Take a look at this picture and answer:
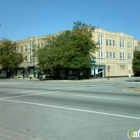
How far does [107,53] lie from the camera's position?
6241cm

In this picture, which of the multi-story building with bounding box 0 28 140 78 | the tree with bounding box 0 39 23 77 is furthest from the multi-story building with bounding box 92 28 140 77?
the tree with bounding box 0 39 23 77

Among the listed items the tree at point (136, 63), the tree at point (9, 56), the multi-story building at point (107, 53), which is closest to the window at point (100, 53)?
the multi-story building at point (107, 53)

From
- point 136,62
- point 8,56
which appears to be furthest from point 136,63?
point 8,56

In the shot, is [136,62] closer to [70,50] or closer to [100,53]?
[100,53]

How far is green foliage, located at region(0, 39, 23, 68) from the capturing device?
65125mm

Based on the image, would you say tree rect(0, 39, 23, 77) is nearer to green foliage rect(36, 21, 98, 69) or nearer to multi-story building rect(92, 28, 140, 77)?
green foliage rect(36, 21, 98, 69)

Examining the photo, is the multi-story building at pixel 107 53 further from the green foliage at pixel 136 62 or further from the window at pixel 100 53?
the green foliage at pixel 136 62

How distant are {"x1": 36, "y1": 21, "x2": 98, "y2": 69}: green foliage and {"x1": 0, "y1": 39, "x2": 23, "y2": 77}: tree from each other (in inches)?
689

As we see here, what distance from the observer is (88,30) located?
1998 inches

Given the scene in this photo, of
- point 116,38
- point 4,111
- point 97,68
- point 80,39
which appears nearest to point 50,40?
point 80,39

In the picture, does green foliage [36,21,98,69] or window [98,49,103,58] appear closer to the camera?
green foliage [36,21,98,69]

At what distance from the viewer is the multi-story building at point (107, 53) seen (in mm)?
60325

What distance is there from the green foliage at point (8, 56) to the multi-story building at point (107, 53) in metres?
3.81

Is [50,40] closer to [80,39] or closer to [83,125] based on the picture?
[80,39]
